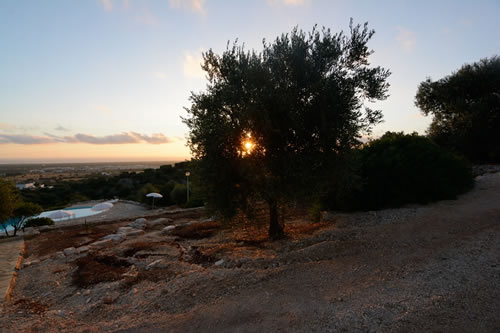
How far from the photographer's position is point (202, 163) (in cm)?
1000

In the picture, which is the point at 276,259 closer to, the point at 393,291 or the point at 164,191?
the point at 393,291

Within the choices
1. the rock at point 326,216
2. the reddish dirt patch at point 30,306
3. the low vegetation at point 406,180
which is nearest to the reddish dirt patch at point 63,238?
the reddish dirt patch at point 30,306

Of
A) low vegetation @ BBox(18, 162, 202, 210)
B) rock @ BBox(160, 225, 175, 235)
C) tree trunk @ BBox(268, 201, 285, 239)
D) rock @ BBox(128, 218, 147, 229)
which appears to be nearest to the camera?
tree trunk @ BBox(268, 201, 285, 239)

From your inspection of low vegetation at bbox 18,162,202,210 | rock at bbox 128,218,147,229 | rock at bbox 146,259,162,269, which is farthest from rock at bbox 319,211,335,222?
low vegetation at bbox 18,162,202,210

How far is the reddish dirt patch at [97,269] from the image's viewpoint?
358 inches

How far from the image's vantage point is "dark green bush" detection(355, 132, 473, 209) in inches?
562

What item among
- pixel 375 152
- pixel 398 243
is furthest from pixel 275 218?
pixel 375 152

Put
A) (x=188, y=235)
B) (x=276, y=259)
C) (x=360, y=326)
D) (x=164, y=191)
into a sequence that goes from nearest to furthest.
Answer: (x=360, y=326) < (x=276, y=259) < (x=188, y=235) < (x=164, y=191)

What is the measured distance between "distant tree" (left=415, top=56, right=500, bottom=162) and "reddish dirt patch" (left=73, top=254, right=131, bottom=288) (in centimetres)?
2784

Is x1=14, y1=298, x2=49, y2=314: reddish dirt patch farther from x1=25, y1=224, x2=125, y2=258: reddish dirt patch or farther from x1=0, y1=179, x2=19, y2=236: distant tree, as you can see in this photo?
x1=0, y1=179, x2=19, y2=236: distant tree

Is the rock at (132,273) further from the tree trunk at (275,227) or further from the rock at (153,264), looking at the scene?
the tree trunk at (275,227)

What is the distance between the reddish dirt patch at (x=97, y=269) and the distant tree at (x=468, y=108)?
91.3ft

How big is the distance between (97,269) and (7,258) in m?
5.56

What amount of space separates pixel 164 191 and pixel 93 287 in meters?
24.1
